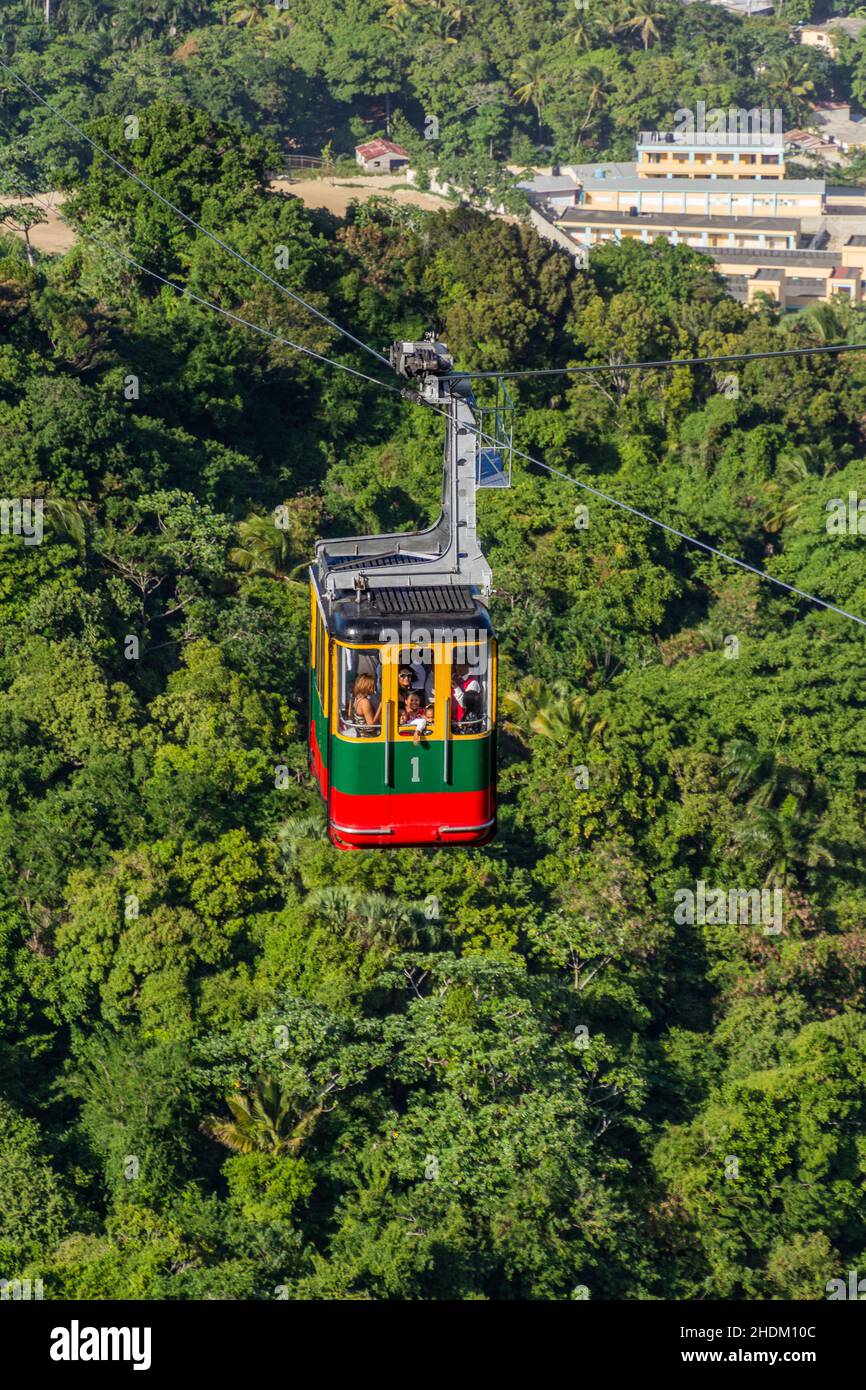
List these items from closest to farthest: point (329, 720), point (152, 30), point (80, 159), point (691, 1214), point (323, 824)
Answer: point (329, 720) → point (691, 1214) → point (323, 824) → point (80, 159) → point (152, 30)

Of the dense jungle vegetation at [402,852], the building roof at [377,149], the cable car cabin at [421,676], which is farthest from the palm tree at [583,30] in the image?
the cable car cabin at [421,676]

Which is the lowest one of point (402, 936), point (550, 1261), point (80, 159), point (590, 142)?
point (550, 1261)

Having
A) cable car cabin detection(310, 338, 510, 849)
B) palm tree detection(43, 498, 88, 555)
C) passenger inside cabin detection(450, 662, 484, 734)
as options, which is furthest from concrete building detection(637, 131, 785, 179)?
passenger inside cabin detection(450, 662, 484, 734)

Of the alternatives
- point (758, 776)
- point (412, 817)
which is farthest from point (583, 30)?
point (412, 817)

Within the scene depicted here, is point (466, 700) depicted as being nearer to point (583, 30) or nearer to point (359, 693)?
point (359, 693)

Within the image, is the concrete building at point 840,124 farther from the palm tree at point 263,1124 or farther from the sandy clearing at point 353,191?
the palm tree at point 263,1124

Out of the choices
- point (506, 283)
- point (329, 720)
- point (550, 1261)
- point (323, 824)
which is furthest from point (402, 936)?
point (506, 283)

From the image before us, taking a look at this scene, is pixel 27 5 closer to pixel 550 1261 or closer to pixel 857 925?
pixel 857 925
